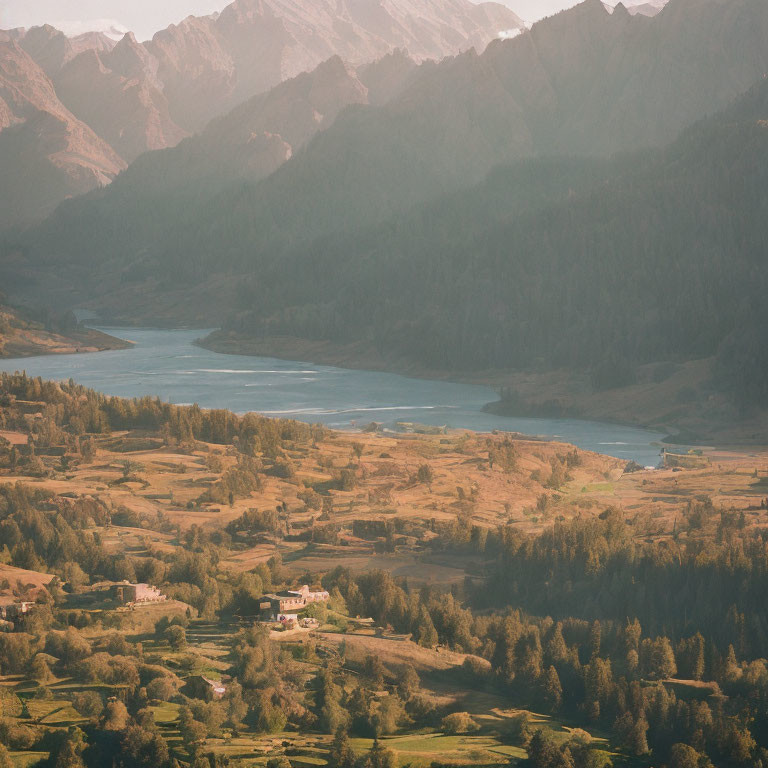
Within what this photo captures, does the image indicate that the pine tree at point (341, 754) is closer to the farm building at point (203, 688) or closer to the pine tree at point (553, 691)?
the farm building at point (203, 688)

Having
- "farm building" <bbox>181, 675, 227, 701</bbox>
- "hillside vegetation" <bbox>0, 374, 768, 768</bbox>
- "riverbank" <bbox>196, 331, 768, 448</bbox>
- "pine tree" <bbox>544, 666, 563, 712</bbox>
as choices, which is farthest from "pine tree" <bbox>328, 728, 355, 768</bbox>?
"riverbank" <bbox>196, 331, 768, 448</bbox>

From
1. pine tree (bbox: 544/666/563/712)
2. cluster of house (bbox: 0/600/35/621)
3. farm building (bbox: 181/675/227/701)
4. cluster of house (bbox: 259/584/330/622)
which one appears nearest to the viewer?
farm building (bbox: 181/675/227/701)

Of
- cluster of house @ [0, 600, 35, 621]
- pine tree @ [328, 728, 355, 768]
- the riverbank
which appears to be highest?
the riverbank

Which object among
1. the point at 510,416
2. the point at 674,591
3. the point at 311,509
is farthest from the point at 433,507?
the point at 510,416

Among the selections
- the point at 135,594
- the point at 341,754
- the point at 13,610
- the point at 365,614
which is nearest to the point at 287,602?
the point at 365,614

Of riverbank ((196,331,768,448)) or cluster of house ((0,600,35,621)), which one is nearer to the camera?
cluster of house ((0,600,35,621))

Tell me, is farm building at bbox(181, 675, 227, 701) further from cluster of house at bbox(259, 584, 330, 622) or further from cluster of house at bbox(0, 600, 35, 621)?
cluster of house at bbox(0, 600, 35, 621)

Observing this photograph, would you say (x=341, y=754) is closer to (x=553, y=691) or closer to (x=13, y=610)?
(x=553, y=691)

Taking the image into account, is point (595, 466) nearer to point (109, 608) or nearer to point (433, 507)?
point (433, 507)
